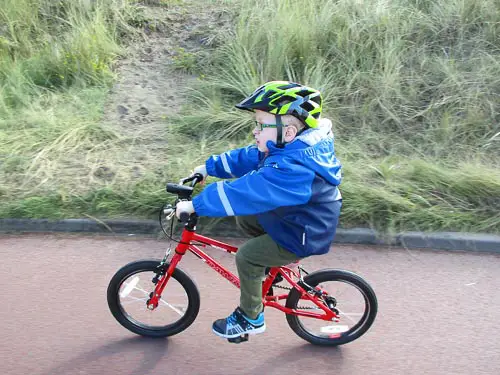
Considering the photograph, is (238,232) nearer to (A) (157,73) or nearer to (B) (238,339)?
(B) (238,339)

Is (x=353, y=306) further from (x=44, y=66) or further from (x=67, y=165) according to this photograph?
(x=44, y=66)

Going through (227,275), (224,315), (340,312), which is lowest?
(224,315)

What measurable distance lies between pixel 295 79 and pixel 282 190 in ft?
12.5

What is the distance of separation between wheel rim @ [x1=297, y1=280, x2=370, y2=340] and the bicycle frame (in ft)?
0.20

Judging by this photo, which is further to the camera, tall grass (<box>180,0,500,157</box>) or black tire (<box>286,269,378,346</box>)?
tall grass (<box>180,0,500,157</box>)

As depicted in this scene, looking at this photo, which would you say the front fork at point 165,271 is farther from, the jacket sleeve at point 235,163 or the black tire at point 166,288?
the jacket sleeve at point 235,163

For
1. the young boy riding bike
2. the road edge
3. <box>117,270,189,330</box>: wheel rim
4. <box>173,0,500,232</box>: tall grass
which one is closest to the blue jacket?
the young boy riding bike

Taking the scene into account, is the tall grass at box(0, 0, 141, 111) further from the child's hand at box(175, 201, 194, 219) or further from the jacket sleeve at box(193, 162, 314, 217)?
the jacket sleeve at box(193, 162, 314, 217)

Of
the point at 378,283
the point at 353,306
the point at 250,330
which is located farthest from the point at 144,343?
the point at 378,283

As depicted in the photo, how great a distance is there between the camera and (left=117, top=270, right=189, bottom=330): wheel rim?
3.56 meters

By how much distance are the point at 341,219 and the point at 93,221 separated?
2.18 meters

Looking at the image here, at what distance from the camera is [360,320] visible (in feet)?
11.9

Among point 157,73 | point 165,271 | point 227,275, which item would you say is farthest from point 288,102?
point 157,73

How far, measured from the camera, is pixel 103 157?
561 centimetres
